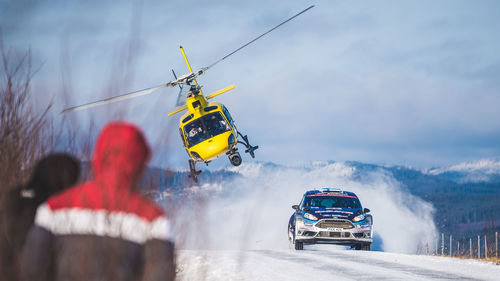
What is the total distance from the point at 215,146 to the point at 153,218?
67.0 ft

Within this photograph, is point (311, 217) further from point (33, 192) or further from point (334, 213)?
point (33, 192)

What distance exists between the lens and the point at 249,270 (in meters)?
12.9

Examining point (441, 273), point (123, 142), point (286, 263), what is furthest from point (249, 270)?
point (123, 142)

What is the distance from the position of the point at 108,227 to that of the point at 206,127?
2076 centimetres

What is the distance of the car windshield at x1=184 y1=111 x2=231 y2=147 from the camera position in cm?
2338

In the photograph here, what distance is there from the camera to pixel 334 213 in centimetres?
1889

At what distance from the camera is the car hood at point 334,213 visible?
18.8m

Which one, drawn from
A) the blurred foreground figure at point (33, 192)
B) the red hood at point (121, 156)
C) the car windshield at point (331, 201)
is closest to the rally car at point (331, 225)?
the car windshield at point (331, 201)

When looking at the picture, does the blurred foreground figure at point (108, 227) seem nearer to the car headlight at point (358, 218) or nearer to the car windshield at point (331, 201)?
the car headlight at point (358, 218)

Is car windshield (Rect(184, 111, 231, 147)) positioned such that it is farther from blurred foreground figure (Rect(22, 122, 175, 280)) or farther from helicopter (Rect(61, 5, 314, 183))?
blurred foreground figure (Rect(22, 122, 175, 280))

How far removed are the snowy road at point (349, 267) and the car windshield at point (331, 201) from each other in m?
1.83

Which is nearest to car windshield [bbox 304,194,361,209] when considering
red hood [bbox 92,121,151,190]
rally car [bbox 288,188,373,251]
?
rally car [bbox 288,188,373,251]

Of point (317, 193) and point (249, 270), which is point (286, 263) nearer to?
point (249, 270)

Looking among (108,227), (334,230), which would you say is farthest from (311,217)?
(108,227)
